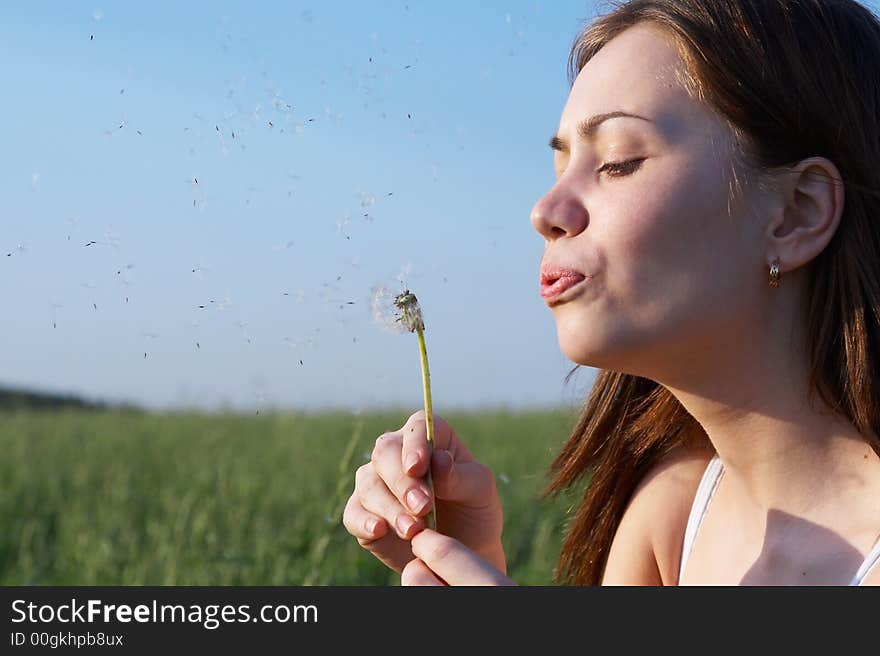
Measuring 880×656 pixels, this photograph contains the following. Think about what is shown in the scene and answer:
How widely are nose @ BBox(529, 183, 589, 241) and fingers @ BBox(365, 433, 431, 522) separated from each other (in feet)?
1.51

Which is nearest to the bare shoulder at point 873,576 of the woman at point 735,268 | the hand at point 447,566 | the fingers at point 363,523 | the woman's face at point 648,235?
the woman at point 735,268

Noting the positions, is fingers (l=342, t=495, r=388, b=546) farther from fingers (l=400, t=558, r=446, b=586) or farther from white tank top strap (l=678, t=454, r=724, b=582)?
white tank top strap (l=678, t=454, r=724, b=582)

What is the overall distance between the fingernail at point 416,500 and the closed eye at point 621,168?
0.62 m

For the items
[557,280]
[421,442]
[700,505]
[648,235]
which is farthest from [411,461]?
[700,505]

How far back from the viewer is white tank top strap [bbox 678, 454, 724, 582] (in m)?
2.10

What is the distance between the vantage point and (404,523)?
1.66 metres

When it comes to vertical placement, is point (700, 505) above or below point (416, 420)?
below

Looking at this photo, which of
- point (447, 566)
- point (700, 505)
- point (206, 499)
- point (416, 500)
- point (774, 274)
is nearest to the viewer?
point (447, 566)

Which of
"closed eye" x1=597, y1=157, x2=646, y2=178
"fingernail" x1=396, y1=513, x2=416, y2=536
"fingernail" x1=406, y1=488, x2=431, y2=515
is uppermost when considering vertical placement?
"closed eye" x1=597, y1=157, x2=646, y2=178

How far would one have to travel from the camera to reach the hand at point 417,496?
168cm

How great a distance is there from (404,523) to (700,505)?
0.75 meters

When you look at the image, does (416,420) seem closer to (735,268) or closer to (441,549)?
(441,549)

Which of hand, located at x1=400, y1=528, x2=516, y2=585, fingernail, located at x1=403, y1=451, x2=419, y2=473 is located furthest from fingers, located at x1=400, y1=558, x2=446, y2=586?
fingernail, located at x1=403, y1=451, x2=419, y2=473
